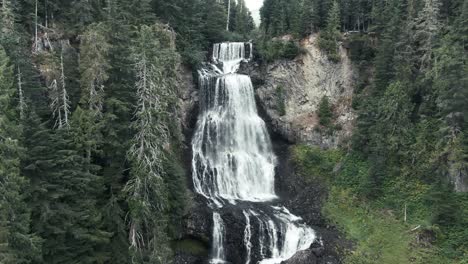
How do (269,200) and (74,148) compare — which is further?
(269,200)

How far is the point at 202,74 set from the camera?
48.0m

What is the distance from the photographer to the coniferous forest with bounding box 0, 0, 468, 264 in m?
22.7

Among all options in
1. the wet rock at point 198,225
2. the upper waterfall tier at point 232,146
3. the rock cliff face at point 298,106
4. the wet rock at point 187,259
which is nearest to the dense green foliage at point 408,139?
the rock cliff face at point 298,106

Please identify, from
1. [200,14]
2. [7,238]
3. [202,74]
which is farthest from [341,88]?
[7,238]

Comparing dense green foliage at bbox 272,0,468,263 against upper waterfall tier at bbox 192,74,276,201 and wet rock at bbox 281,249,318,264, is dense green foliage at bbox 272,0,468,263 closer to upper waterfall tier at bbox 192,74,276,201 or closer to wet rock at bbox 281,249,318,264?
wet rock at bbox 281,249,318,264

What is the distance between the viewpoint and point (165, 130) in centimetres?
3619

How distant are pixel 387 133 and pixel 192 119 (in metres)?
20.4

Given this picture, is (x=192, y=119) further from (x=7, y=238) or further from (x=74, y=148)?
(x=7, y=238)

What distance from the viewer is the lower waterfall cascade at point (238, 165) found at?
33.2 m

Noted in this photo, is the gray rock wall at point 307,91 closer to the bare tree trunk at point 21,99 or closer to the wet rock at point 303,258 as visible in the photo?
the wet rock at point 303,258

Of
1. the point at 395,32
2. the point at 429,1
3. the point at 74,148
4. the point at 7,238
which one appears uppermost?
the point at 429,1

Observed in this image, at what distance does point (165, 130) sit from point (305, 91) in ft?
67.0

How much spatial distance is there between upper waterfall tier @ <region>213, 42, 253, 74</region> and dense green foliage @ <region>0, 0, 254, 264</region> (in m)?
17.2

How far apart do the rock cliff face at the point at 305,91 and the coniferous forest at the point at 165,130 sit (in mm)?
1050
